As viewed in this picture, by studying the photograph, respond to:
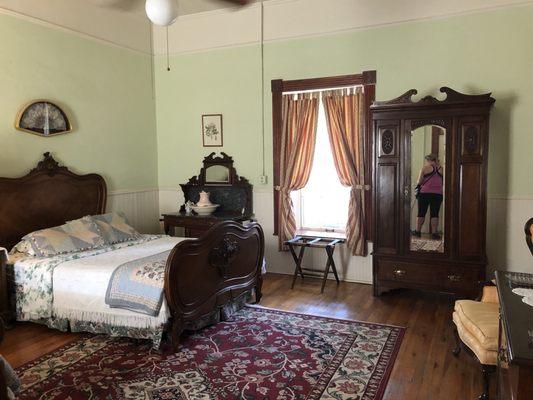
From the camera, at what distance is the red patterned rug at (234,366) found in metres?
2.71

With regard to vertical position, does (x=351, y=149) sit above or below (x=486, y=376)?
above

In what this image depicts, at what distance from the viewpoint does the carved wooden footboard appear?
319 centimetres

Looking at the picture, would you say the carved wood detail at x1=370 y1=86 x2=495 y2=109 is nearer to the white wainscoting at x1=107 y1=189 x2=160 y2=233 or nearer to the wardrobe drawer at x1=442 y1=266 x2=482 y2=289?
the wardrobe drawer at x1=442 y1=266 x2=482 y2=289

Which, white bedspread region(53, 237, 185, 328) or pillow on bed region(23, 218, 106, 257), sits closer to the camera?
white bedspread region(53, 237, 185, 328)

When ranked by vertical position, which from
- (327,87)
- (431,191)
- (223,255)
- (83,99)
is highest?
(327,87)

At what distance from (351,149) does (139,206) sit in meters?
2.82

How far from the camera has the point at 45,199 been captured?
14.8 ft

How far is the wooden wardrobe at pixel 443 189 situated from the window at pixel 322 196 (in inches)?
35.0

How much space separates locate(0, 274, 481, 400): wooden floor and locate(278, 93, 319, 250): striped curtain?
0.74 m

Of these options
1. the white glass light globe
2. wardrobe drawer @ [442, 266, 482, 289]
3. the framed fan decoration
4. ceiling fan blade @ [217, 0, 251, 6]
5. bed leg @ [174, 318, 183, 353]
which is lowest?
bed leg @ [174, 318, 183, 353]

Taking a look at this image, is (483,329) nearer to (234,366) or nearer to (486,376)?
(486,376)

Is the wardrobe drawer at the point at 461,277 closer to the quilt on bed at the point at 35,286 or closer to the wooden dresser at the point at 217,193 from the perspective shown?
the wooden dresser at the point at 217,193

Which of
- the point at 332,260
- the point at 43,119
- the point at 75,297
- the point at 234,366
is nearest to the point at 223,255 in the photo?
the point at 234,366

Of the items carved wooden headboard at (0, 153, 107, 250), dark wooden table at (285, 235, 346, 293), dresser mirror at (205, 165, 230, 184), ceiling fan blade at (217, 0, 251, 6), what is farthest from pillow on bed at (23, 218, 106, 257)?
ceiling fan blade at (217, 0, 251, 6)
